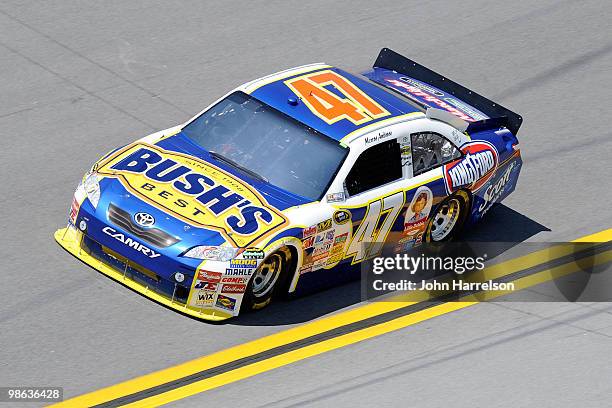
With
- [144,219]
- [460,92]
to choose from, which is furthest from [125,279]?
[460,92]

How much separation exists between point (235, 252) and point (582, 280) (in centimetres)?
335

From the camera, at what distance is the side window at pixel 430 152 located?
11.8 metres

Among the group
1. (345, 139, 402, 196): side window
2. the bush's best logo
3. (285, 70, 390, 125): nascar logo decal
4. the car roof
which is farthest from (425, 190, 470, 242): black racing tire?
the bush's best logo

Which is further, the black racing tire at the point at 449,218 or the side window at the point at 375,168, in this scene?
the black racing tire at the point at 449,218

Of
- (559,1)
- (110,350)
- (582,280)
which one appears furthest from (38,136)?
(559,1)

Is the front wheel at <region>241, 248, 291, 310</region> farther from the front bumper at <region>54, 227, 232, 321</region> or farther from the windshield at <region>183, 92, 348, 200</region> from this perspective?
the windshield at <region>183, 92, 348, 200</region>

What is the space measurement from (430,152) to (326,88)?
1.07 m

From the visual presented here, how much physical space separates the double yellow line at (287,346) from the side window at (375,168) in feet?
3.27

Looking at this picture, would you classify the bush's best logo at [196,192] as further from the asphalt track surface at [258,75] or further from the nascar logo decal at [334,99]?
the nascar logo decal at [334,99]

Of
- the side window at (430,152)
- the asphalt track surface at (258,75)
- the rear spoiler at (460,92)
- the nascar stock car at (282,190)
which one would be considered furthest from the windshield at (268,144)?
the rear spoiler at (460,92)

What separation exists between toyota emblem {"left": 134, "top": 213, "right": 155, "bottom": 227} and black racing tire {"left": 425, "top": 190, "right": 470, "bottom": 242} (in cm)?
266

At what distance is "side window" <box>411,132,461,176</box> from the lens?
38.6 feet

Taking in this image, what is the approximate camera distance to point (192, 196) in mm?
10773

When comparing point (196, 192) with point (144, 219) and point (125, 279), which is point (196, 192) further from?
point (125, 279)
